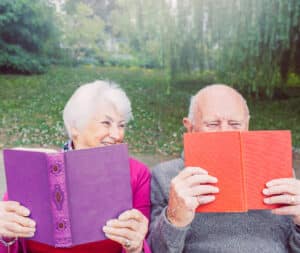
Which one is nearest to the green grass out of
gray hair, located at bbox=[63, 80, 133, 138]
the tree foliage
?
the tree foliage

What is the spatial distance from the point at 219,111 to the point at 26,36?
3.00m

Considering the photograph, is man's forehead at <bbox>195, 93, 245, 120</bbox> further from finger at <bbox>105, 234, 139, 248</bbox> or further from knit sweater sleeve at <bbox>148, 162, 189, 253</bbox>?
finger at <bbox>105, 234, 139, 248</bbox>

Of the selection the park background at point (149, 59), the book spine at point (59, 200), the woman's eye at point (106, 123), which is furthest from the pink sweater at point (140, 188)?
the park background at point (149, 59)

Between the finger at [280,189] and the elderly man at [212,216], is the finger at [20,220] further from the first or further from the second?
the finger at [280,189]

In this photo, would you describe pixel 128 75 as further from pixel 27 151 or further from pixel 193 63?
pixel 27 151

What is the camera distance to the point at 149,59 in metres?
4.42

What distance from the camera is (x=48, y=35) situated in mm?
4191

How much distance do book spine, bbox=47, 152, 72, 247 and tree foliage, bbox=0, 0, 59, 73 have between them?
10.5 feet

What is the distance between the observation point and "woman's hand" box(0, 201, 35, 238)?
4.01 ft

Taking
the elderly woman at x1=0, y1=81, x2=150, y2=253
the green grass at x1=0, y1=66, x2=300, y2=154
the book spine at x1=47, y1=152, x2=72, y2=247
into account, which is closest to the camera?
the book spine at x1=47, y1=152, x2=72, y2=247

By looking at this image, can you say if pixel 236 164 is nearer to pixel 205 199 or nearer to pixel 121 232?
pixel 205 199

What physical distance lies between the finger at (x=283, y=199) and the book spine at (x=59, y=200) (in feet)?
1.77

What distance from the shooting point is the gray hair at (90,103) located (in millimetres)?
1563

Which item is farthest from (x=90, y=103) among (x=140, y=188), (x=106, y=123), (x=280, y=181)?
(x=280, y=181)
